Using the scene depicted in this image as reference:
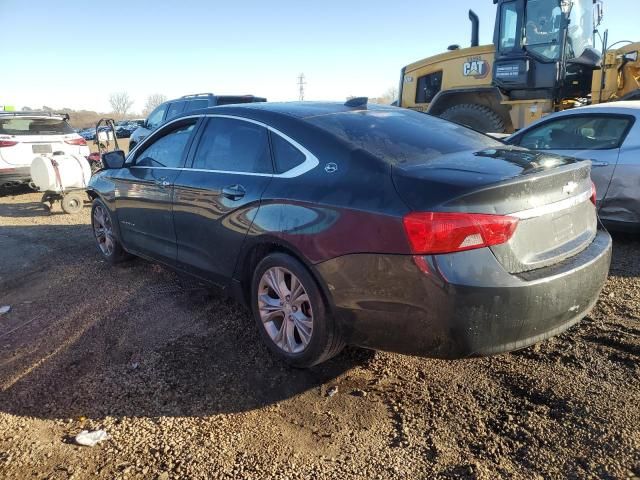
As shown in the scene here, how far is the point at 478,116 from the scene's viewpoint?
10164 millimetres

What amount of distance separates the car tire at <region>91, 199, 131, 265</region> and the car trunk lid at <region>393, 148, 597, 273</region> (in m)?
3.59

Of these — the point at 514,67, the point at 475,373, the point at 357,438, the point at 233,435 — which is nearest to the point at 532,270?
the point at 475,373

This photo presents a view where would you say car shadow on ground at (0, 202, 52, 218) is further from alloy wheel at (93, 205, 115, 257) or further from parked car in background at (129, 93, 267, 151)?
alloy wheel at (93, 205, 115, 257)

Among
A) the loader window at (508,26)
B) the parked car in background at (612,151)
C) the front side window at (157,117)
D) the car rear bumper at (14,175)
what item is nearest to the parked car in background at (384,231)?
the parked car in background at (612,151)

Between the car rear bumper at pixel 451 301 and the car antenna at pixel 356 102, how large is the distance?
1.54 metres

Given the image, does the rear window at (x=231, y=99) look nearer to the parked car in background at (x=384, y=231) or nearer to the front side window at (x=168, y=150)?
the front side window at (x=168, y=150)

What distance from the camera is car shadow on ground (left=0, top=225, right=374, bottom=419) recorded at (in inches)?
111

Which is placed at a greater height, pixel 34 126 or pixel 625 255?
pixel 34 126

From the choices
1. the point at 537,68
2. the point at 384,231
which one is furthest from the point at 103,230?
the point at 537,68

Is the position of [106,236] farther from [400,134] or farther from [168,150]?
[400,134]

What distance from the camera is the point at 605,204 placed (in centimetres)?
512

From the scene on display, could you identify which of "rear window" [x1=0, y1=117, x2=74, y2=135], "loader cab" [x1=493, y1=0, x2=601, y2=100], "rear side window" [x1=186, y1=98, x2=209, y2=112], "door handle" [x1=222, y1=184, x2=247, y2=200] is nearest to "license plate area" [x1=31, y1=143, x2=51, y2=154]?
"rear window" [x1=0, y1=117, x2=74, y2=135]

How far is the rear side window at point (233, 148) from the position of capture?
332cm

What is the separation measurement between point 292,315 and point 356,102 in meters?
1.70
